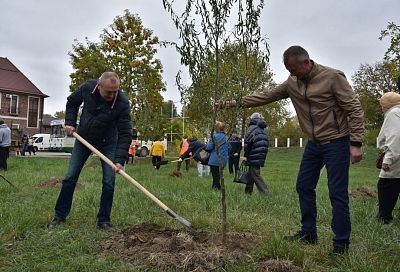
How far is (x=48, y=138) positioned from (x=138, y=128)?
2825 centimetres


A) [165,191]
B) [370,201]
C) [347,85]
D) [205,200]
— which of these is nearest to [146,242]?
[347,85]

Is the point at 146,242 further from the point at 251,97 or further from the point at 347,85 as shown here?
the point at 347,85

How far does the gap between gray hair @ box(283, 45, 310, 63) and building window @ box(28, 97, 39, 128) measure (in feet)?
174

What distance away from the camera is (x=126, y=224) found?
5.80 meters

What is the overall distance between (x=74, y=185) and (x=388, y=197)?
4033 millimetres

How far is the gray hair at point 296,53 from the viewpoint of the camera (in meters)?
4.32

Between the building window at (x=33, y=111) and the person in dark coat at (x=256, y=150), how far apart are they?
48767mm

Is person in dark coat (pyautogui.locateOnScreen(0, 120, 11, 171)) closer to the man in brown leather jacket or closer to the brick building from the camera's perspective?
the man in brown leather jacket

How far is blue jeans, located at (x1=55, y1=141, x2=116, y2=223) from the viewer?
5.61 m

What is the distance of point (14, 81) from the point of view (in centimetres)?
5319

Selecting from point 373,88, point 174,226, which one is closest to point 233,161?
point 174,226

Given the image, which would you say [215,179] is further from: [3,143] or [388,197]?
[3,143]

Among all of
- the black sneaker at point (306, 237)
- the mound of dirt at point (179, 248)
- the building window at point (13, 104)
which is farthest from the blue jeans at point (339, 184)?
the building window at point (13, 104)

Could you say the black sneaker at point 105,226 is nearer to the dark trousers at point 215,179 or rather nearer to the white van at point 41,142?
the dark trousers at point 215,179
